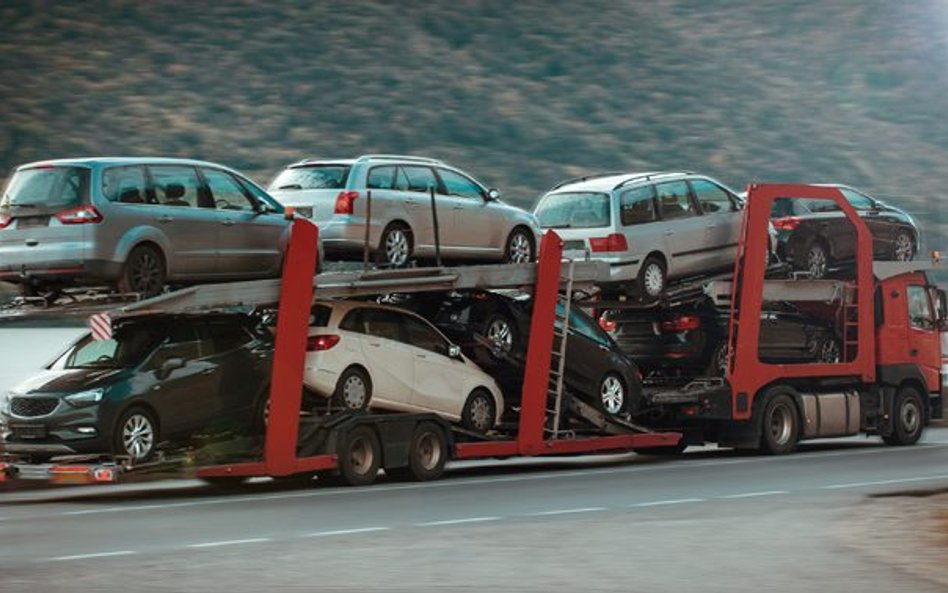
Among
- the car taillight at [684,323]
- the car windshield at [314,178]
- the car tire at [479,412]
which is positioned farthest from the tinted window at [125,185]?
the car taillight at [684,323]

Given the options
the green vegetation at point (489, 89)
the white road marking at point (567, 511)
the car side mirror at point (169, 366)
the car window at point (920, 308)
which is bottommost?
the white road marking at point (567, 511)

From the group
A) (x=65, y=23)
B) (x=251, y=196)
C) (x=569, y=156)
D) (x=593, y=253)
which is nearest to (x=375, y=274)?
(x=251, y=196)

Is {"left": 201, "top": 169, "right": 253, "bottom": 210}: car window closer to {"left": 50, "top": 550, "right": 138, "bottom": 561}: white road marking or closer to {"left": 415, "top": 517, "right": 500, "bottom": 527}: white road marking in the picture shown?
{"left": 415, "top": 517, "right": 500, "bottom": 527}: white road marking

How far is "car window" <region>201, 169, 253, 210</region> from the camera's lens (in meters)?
17.6

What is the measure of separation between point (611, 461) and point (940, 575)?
12.6m

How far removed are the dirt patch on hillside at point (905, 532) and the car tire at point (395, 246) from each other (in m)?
5.83

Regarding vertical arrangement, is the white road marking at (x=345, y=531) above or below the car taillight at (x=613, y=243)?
below

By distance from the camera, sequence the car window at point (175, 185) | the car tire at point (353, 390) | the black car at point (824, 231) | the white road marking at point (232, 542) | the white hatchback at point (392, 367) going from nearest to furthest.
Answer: the white road marking at point (232, 542), the car window at point (175, 185), the white hatchback at point (392, 367), the car tire at point (353, 390), the black car at point (824, 231)

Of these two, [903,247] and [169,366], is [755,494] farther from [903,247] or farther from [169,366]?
[903,247]

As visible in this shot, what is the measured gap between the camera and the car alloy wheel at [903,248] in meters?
25.6

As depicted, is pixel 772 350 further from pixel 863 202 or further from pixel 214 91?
pixel 214 91

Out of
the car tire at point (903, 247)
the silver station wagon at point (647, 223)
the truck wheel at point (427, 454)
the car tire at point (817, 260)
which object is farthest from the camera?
the car tire at point (903, 247)

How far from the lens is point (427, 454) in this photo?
19.5m

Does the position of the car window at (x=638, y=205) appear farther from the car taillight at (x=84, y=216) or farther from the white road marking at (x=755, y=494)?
the car taillight at (x=84, y=216)
